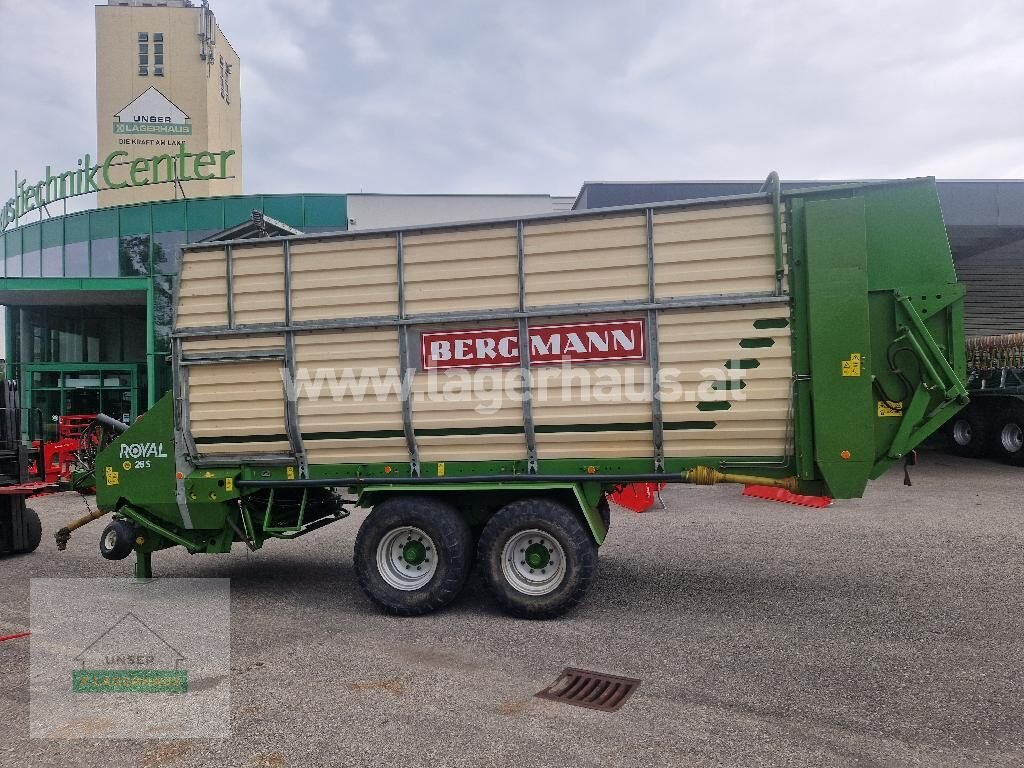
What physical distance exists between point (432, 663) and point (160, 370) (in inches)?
722

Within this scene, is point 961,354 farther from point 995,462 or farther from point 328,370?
point 995,462

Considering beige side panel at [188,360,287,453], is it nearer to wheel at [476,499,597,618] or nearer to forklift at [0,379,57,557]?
wheel at [476,499,597,618]

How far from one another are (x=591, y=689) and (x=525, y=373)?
250 centimetres

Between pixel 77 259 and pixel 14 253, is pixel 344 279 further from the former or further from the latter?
pixel 14 253

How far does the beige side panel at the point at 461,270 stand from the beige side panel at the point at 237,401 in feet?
4.84

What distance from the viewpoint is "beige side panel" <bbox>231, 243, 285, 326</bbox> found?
6277 millimetres

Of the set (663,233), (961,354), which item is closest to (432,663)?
(663,233)

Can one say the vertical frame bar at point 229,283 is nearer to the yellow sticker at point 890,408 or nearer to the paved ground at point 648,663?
the paved ground at point 648,663

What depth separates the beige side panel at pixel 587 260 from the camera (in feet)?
18.7

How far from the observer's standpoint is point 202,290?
6.42 m

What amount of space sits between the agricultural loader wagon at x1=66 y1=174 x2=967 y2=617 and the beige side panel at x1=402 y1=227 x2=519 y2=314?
0.8 inches

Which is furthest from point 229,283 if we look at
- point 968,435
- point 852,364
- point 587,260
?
point 968,435

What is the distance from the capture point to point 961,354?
5.34 m

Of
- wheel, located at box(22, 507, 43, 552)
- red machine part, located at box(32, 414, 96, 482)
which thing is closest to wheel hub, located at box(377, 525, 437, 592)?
wheel, located at box(22, 507, 43, 552)
